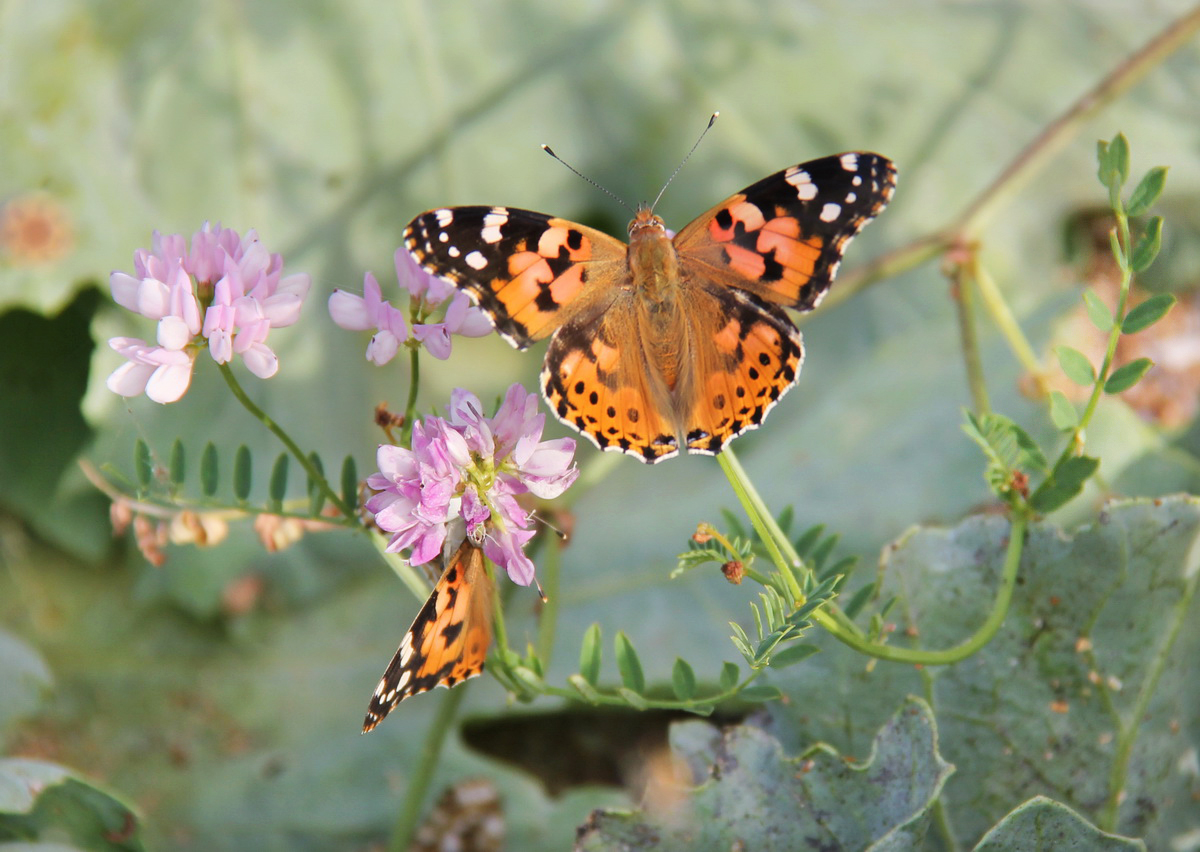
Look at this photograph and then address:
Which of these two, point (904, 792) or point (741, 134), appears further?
point (741, 134)

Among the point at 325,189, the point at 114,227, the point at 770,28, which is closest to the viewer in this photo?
the point at 114,227

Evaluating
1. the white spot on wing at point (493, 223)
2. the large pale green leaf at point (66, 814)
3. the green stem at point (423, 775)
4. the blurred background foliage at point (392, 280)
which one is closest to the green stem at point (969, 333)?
the blurred background foliage at point (392, 280)

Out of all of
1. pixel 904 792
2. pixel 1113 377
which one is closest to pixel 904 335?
pixel 1113 377

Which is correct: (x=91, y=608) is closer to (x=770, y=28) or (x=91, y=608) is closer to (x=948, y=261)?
(x=948, y=261)

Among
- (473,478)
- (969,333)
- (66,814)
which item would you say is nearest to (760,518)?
(473,478)

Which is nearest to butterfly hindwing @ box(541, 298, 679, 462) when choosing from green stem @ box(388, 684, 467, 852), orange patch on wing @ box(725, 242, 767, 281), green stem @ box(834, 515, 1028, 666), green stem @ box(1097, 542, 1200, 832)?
orange patch on wing @ box(725, 242, 767, 281)

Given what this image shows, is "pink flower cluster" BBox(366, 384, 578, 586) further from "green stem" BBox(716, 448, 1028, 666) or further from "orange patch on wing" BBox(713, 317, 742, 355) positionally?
"orange patch on wing" BBox(713, 317, 742, 355)

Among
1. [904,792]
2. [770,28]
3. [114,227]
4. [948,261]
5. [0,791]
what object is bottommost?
[904,792]
